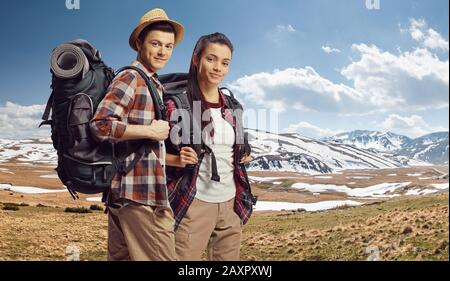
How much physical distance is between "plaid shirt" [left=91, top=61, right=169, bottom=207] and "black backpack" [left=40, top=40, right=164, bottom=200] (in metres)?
0.05

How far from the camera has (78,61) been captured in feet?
11.4

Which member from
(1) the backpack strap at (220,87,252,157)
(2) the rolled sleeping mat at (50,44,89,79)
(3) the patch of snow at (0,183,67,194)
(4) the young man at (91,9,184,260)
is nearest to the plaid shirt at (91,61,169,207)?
(4) the young man at (91,9,184,260)

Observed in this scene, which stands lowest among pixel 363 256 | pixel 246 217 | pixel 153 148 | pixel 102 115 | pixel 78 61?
pixel 363 256

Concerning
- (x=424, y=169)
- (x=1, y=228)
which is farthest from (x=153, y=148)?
(x=424, y=169)

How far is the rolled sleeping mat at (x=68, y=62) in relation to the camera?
341cm


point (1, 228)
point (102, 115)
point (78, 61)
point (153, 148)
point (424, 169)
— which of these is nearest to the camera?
point (102, 115)

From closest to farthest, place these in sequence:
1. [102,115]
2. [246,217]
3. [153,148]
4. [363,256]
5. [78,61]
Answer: [102,115] → [153,148] → [78,61] → [246,217] → [363,256]

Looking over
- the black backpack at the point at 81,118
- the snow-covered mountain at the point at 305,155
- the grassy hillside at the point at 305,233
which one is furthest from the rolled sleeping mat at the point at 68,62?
the grassy hillside at the point at 305,233

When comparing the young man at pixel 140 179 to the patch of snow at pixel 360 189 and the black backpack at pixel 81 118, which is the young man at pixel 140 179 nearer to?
the black backpack at pixel 81 118

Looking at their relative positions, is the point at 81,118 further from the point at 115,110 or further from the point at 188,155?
the point at 188,155

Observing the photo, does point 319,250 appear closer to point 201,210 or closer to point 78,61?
point 201,210

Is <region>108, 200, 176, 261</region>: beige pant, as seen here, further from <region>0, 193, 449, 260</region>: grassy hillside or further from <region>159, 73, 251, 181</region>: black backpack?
<region>0, 193, 449, 260</region>: grassy hillside

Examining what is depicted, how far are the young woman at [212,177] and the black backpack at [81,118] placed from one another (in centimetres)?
51
